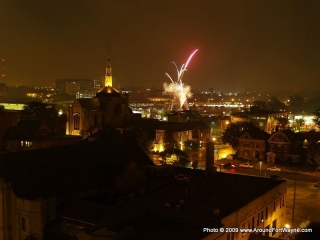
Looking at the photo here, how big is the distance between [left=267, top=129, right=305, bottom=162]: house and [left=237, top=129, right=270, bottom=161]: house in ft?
4.34

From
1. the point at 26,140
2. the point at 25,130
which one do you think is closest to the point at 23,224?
the point at 26,140

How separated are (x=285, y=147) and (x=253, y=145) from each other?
5.05 m

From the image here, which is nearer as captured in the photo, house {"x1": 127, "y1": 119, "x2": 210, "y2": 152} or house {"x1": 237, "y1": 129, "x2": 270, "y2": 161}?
house {"x1": 237, "y1": 129, "x2": 270, "y2": 161}

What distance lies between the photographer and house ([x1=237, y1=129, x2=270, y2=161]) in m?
63.2

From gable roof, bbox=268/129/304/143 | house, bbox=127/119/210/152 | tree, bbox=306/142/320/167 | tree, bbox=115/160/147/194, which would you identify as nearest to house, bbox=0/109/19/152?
house, bbox=127/119/210/152

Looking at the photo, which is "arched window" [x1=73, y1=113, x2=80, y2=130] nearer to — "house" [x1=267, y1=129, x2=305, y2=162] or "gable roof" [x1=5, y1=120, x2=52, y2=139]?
"gable roof" [x1=5, y1=120, x2=52, y2=139]

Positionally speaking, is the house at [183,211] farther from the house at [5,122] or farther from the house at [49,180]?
the house at [5,122]

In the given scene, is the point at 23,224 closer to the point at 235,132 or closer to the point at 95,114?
the point at 235,132

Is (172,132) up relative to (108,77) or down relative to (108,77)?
down

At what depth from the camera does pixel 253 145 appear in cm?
6384

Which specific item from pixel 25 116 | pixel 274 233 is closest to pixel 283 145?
pixel 274 233

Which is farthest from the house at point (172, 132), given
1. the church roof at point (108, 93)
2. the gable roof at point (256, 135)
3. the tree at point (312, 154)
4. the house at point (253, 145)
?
the tree at point (312, 154)

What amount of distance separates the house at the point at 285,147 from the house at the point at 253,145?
1.32 meters

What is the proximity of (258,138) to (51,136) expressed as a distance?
30717 mm
